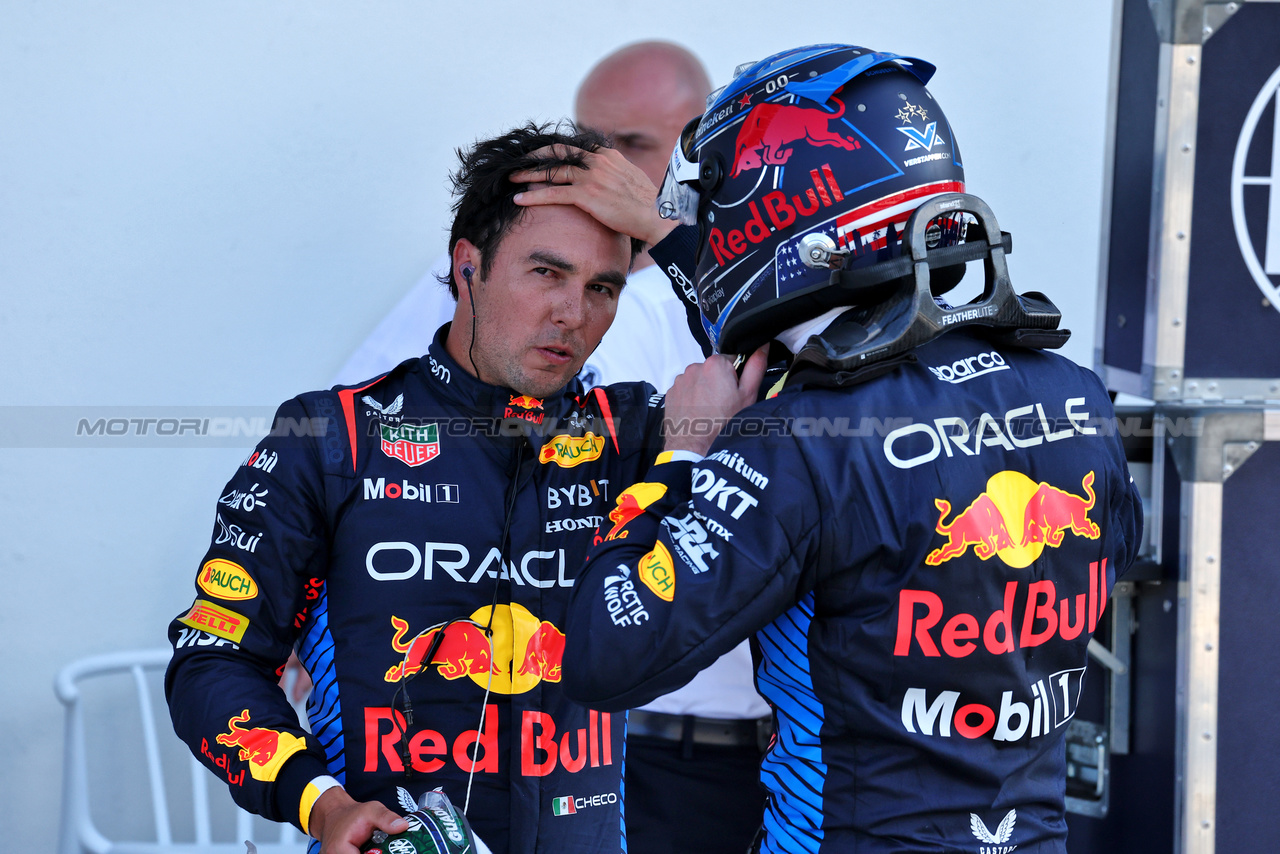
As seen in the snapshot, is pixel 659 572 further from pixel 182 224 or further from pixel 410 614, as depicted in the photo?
pixel 182 224

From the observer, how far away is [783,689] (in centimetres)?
121

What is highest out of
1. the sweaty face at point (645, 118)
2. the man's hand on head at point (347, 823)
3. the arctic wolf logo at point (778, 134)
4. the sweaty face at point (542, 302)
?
the sweaty face at point (645, 118)

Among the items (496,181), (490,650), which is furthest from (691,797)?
(496,181)

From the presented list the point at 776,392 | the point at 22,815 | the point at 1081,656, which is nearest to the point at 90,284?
the point at 22,815

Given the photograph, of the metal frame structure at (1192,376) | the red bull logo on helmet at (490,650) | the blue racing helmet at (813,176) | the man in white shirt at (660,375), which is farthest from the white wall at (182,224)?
the blue racing helmet at (813,176)

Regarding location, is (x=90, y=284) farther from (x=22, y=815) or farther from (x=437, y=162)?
(x=22, y=815)

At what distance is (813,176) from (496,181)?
523 mm

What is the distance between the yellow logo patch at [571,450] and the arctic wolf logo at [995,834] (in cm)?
67

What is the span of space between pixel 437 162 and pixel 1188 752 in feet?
6.82

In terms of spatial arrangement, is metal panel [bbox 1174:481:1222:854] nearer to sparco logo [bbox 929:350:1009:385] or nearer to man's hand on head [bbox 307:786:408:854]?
sparco logo [bbox 929:350:1009:385]

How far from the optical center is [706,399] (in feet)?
4.10

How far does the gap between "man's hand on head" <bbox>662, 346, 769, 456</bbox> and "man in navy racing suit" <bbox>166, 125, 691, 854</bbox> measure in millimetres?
288

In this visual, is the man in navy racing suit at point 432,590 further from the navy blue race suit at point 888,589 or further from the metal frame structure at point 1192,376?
the metal frame structure at point 1192,376

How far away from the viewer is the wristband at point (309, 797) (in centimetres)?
125
